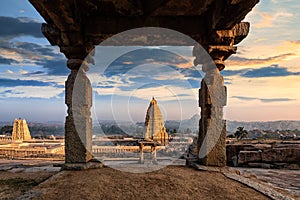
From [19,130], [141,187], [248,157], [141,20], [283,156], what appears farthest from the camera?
[19,130]

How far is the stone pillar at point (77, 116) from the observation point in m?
6.00

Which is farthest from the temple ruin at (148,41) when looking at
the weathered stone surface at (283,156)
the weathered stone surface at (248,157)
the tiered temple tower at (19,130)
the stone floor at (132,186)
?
the tiered temple tower at (19,130)

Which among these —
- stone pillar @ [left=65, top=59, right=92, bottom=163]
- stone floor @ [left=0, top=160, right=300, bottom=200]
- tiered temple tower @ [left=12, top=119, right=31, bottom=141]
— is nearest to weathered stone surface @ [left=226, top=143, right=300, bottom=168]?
stone floor @ [left=0, top=160, right=300, bottom=200]

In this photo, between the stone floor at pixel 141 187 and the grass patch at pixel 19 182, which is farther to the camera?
the grass patch at pixel 19 182

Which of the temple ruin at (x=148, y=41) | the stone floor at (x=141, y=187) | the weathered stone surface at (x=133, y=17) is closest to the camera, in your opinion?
the stone floor at (x=141, y=187)

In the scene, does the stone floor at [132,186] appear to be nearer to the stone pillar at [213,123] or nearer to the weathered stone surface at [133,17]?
the stone pillar at [213,123]

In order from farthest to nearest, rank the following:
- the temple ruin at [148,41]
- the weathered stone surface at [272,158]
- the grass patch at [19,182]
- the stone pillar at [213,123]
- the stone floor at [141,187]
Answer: the weathered stone surface at [272,158]
the stone pillar at [213,123]
the temple ruin at [148,41]
the grass patch at [19,182]
the stone floor at [141,187]

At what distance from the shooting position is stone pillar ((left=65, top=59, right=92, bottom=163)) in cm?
600

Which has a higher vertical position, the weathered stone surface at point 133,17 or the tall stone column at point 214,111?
the weathered stone surface at point 133,17

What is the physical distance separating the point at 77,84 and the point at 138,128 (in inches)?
842

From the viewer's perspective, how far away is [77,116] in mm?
6078

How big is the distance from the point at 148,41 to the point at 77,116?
2760 millimetres

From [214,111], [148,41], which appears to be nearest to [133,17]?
[148,41]

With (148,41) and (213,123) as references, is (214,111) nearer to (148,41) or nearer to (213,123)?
(213,123)
